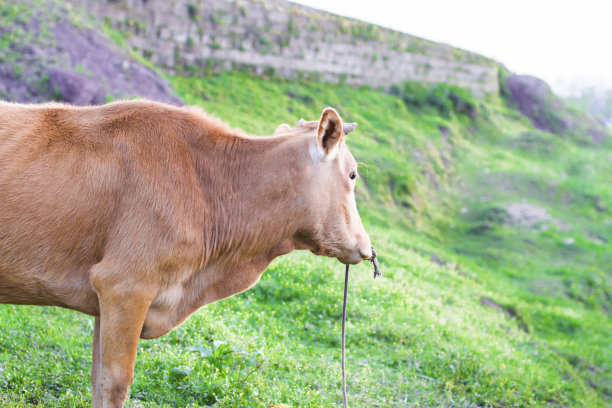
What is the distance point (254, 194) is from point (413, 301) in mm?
5877

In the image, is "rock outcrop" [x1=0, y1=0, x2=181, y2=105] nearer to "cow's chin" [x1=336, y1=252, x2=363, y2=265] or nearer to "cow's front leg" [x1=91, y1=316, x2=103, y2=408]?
"cow's front leg" [x1=91, y1=316, x2=103, y2=408]

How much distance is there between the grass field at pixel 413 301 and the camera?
243 inches

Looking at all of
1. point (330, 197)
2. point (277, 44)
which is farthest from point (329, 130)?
point (277, 44)

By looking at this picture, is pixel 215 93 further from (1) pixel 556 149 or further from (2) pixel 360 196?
(1) pixel 556 149

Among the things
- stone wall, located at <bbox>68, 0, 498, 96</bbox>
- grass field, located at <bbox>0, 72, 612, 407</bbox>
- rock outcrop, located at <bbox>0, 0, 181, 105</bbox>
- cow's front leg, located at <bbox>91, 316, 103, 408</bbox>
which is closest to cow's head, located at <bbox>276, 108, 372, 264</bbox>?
grass field, located at <bbox>0, 72, 612, 407</bbox>

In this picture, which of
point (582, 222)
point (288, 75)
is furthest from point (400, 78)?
point (582, 222)

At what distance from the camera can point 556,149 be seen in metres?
25.1

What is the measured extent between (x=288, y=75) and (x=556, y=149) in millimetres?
11536

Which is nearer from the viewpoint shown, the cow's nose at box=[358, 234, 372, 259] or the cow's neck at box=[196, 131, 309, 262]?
the cow's neck at box=[196, 131, 309, 262]

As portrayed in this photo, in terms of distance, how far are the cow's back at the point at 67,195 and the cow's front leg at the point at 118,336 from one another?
10.7 inches

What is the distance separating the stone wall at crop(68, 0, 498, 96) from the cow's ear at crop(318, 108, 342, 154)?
517 inches

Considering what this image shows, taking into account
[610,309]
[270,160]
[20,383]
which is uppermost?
[270,160]

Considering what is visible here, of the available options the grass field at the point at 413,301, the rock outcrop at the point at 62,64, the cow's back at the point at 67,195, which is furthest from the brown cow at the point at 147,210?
the rock outcrop at the point at 62,64

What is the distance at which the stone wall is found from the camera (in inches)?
684
